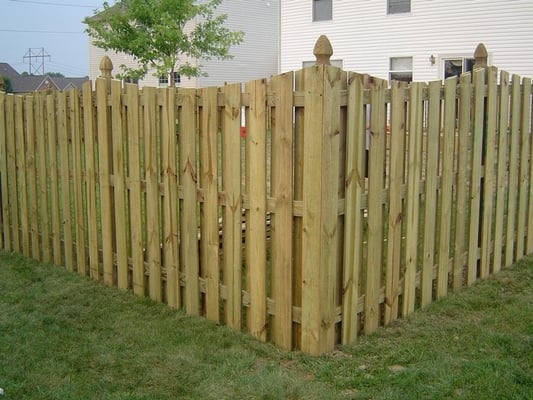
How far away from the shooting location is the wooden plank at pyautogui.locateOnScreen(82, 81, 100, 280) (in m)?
5.65

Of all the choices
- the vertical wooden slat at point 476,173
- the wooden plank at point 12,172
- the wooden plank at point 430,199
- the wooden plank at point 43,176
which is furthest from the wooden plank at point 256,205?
the wooden plank at point 12,172

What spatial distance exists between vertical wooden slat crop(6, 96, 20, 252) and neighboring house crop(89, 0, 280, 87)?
22.9m

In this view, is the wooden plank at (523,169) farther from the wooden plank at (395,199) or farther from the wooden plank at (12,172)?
the wooden plank at (12,172)

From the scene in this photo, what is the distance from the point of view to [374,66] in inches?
837

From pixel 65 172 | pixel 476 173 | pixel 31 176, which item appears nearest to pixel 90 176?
pixel 65 172

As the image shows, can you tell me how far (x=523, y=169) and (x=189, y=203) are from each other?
3478mm

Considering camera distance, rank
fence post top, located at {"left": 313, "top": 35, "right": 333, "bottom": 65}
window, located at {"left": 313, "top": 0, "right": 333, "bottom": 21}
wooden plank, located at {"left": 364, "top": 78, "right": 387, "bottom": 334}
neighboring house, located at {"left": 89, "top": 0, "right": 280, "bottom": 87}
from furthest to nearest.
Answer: neighboring house, located at {"left": 89, "top": 0, "right": 280, "bottom": 87}, window, located at {"left": 313, "top": 0, "right": 333, "bottom": 21}, wooden plank, located at {"left": 364, "top": 78, "right": 387, "bottom": 334}, fence post top, located at {"left": 313, "top": 35, "right": 333, "bottom": 65}

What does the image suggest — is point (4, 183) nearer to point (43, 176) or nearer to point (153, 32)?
point (43, 176)

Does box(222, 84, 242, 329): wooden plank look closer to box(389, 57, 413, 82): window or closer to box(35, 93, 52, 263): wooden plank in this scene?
box(35, 93, 52, 263): wooden plank

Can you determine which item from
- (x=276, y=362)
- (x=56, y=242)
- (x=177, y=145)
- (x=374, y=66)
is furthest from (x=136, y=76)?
(x=276, y=362)

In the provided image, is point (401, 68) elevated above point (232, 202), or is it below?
above


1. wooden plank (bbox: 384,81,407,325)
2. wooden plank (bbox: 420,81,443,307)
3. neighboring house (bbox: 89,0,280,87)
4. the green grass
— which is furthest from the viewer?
neighboring house (bbox: 89,0,280,87)

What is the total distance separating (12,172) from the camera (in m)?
6.84

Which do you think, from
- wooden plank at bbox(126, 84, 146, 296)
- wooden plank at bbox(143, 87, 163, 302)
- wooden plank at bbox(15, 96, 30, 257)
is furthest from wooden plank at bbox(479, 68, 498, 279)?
wooden plank at bbox(15, 96, 30, 257)
